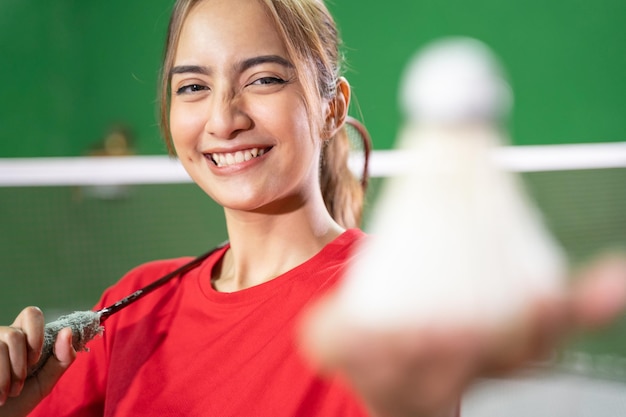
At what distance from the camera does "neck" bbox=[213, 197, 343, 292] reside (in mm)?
851

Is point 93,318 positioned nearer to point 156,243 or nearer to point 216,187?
point 216,187

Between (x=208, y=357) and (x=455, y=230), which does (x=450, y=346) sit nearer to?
(x=455, y=230)

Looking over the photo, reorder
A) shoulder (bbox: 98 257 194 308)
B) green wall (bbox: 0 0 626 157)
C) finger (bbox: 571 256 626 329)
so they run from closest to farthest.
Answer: finger (bbox: 571 256 626 329) → shoulder (bbox: 98 257 194 308) → green wall (bbox: 0 0 626 157)

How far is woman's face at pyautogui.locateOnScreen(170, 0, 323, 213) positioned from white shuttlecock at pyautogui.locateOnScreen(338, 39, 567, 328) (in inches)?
20.6

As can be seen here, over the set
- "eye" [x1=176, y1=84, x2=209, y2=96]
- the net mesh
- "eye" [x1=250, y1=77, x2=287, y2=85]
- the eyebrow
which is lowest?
the net mesh

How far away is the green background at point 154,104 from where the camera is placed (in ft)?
5.87

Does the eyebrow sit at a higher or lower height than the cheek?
higher

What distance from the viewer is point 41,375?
0.82 metres

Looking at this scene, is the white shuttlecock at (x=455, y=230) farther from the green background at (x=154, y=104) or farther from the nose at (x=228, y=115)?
the green background at (x=154, y=104)

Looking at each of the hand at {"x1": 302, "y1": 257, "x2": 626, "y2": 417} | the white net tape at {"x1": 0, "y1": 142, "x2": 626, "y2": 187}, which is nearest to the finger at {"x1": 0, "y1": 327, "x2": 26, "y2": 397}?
the hand at {"x1": 302, "y1": 257, "x2": 626, "y2": 417}

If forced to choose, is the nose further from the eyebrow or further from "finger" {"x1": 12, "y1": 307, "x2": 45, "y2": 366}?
"finger" {"x1": 12, "y1": 307, "x2": 45, "y2": 366}

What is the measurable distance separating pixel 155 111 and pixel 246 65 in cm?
139

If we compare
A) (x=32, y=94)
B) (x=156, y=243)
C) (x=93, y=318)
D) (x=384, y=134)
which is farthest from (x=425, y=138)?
(x=32, y=94)

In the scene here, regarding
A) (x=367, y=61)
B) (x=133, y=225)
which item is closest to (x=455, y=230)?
(x=133, y=225)
